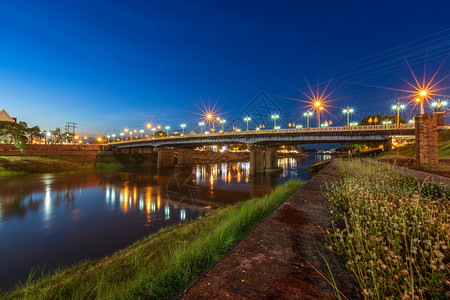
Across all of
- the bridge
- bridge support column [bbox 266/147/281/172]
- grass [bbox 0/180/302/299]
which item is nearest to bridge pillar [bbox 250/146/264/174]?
the bridge

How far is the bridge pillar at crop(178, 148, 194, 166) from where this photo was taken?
73.3 m

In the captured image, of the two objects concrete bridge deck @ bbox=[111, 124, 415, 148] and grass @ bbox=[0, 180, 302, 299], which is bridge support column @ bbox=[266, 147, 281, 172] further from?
grass @ bbox=[0, 180, 302, 299]

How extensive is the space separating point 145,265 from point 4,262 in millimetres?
8963

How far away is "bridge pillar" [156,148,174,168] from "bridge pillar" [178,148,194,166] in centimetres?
594

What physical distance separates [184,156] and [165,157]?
33.4 feet

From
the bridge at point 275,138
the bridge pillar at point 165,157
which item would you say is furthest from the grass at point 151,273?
the bridge pillar at point 165,157

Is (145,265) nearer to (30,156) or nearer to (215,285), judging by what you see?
(215,285)

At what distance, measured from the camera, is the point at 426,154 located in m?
16.0

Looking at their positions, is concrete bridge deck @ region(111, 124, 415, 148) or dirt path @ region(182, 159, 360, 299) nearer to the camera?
dirt path @ region(182, 159, 360, 299)

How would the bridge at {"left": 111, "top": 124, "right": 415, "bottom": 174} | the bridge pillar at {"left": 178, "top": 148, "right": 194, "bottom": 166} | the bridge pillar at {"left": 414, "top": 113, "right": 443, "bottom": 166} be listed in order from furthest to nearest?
the bridge pillar at {"left": 178, "top": 148, "right": 194, "bottom": 166} → the bridge at {"left": 111, "top": 124, "right": 415, "bottom": 174} → the bridge pillar at {"left": 414, "top": 113, "right": 443, "bottom": 166}

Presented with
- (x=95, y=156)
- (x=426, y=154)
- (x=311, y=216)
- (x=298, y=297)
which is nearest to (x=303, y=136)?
(x=426, y=154)

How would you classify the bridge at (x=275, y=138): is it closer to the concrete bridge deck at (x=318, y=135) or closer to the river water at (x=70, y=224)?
the concrete bridge deck at (x=318, y=135)

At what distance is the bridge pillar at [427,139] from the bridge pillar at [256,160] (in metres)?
31.9

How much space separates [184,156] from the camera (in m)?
74.7
